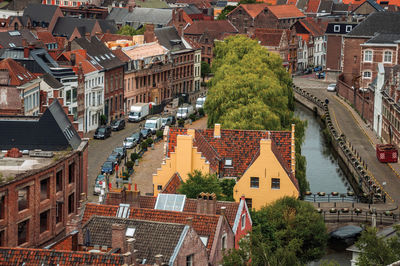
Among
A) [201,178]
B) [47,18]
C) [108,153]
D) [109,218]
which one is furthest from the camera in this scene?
[47,18]

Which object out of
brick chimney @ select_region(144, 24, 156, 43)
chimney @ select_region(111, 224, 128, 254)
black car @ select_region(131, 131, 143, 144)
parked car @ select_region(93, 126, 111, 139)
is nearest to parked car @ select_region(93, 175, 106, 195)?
black car @ select_region(131, 131, 143, 144)

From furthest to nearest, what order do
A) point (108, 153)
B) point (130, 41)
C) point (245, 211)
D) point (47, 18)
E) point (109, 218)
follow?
1. point (47, 18)
2. point (130, 41)
3. point (108, 153)
4. point (245, 211)
5. point (109, 218)

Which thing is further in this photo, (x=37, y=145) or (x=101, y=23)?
(x=101, y=23)

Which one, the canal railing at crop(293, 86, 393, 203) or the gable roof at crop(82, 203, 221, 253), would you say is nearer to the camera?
the gable roof at crop(82, 203, 221, 253)

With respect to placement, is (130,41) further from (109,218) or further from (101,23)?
(109,218)

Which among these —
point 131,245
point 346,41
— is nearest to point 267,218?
point 131,245

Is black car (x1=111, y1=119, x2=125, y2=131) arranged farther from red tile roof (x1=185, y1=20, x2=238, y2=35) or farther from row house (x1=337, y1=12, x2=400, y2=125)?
red tile roof (x1=185, y1=20, x2=238, y2=35)

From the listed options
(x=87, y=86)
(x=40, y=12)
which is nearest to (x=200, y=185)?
(x=87, y=86)

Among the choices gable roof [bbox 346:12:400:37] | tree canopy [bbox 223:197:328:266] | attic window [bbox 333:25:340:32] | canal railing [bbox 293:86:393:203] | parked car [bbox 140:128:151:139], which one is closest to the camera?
tree canopy [bbox 223:197:328:266]
